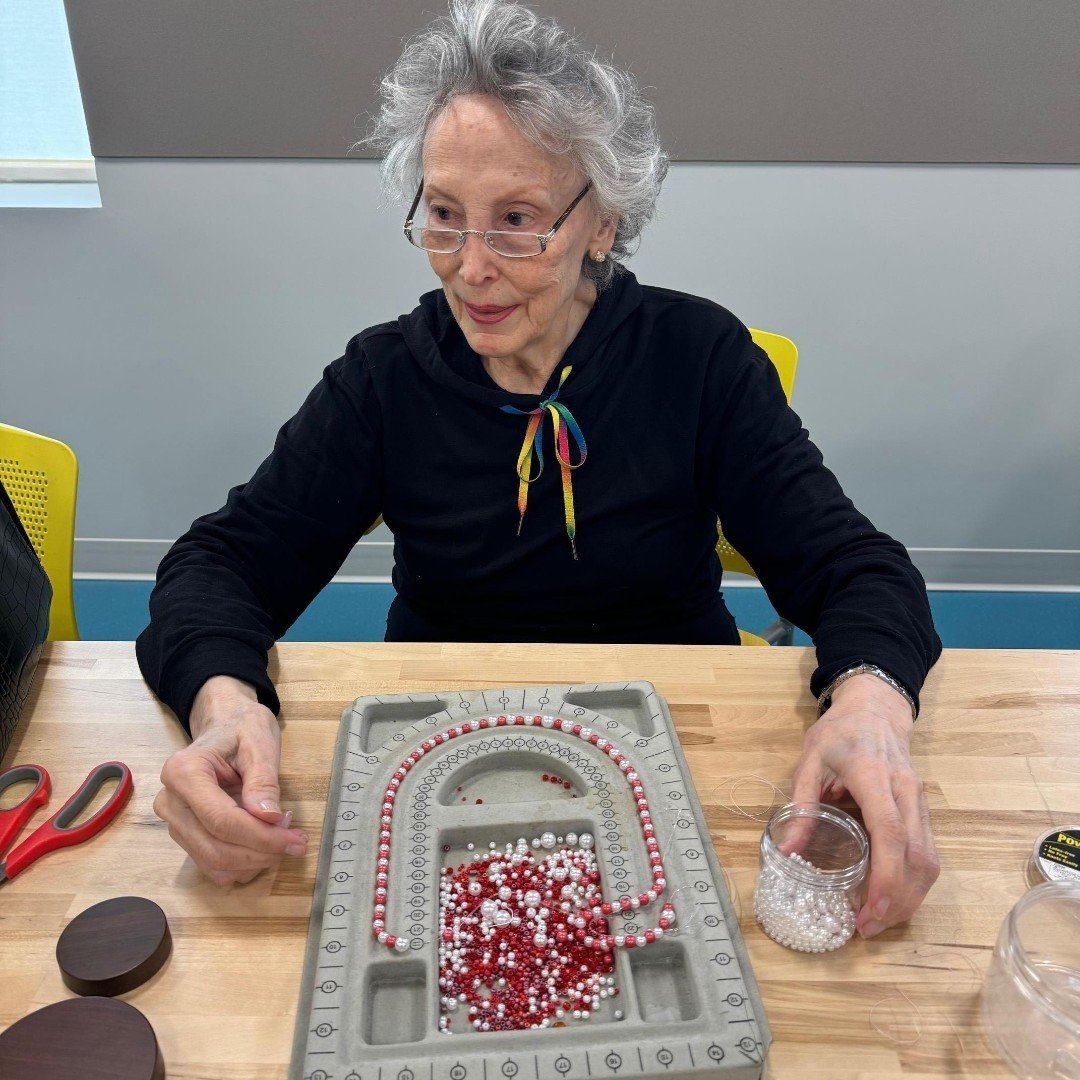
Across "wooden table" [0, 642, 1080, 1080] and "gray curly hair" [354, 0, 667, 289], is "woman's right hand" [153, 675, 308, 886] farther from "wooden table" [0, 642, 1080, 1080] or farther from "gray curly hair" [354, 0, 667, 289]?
"gray curly hair" [354, 0, 667, 289]

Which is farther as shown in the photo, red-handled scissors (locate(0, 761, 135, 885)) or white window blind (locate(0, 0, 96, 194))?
white window blind (locate(0, 0, 96, 194))

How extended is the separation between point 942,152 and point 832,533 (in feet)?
5.52

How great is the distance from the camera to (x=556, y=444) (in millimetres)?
1471

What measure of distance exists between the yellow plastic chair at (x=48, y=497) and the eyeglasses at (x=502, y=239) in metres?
0.75

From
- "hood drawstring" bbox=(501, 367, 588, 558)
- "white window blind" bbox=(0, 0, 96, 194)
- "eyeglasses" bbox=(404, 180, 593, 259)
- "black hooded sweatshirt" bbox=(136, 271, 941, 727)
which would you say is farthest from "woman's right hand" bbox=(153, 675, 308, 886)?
"white window blind" bbox=(0, 0, 96, 194)

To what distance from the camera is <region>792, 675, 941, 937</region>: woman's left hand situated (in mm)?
898

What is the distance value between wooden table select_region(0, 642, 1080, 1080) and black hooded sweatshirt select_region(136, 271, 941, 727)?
0.23m

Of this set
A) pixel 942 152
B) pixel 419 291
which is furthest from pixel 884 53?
pixel 419 291

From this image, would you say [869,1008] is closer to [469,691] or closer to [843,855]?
[843,855]

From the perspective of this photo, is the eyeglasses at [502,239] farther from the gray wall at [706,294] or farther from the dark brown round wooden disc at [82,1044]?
the gray wall at [706,294]

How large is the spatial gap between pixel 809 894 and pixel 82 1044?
642 millimetres

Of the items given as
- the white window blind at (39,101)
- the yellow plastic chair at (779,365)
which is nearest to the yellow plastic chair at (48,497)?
the yellow plastic chair at (779,365)

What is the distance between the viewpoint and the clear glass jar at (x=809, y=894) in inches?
35.0

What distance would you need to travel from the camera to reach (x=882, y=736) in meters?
1.04
